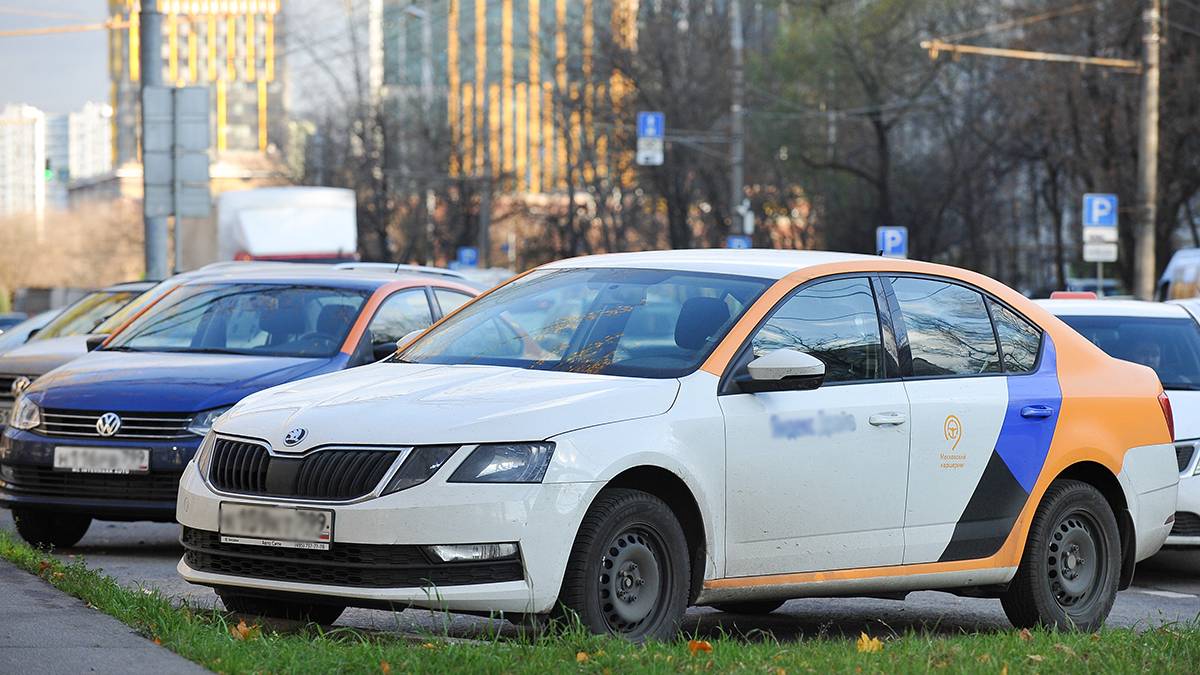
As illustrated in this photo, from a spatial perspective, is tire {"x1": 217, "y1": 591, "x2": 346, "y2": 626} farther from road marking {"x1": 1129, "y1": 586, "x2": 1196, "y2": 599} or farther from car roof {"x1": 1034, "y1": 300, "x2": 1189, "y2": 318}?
car roof {"x1": 1034, "y1": 300, "x2": 1189, "y2": 318}

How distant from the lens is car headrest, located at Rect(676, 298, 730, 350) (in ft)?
22.5

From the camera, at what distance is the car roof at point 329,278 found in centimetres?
1140

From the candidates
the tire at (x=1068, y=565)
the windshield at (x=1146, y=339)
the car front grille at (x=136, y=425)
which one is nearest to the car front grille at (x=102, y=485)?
the car front grille at (x=136, y=425)

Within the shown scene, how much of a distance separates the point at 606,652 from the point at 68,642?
1740mm

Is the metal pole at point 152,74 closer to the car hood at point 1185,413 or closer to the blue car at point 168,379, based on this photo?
the blue car at point 168,379

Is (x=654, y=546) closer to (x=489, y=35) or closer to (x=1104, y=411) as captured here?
Result: (x=1104, y=411)

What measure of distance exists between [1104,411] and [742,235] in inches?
1309

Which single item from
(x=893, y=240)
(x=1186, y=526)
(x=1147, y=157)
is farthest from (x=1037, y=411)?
(x=893, y=240)

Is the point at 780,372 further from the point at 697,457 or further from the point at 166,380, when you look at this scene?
the point at 166,380

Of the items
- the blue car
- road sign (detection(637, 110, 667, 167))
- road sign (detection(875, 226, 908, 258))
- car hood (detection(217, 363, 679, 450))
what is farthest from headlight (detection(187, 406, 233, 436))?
road sign (detection(637, 110, 667, 167))

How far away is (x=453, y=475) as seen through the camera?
601 centimetres

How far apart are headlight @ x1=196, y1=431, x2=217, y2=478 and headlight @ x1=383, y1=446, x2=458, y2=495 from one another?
90cm

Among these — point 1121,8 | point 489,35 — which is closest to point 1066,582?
point 1121,8

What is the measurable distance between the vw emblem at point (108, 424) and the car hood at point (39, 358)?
8.95 ft
